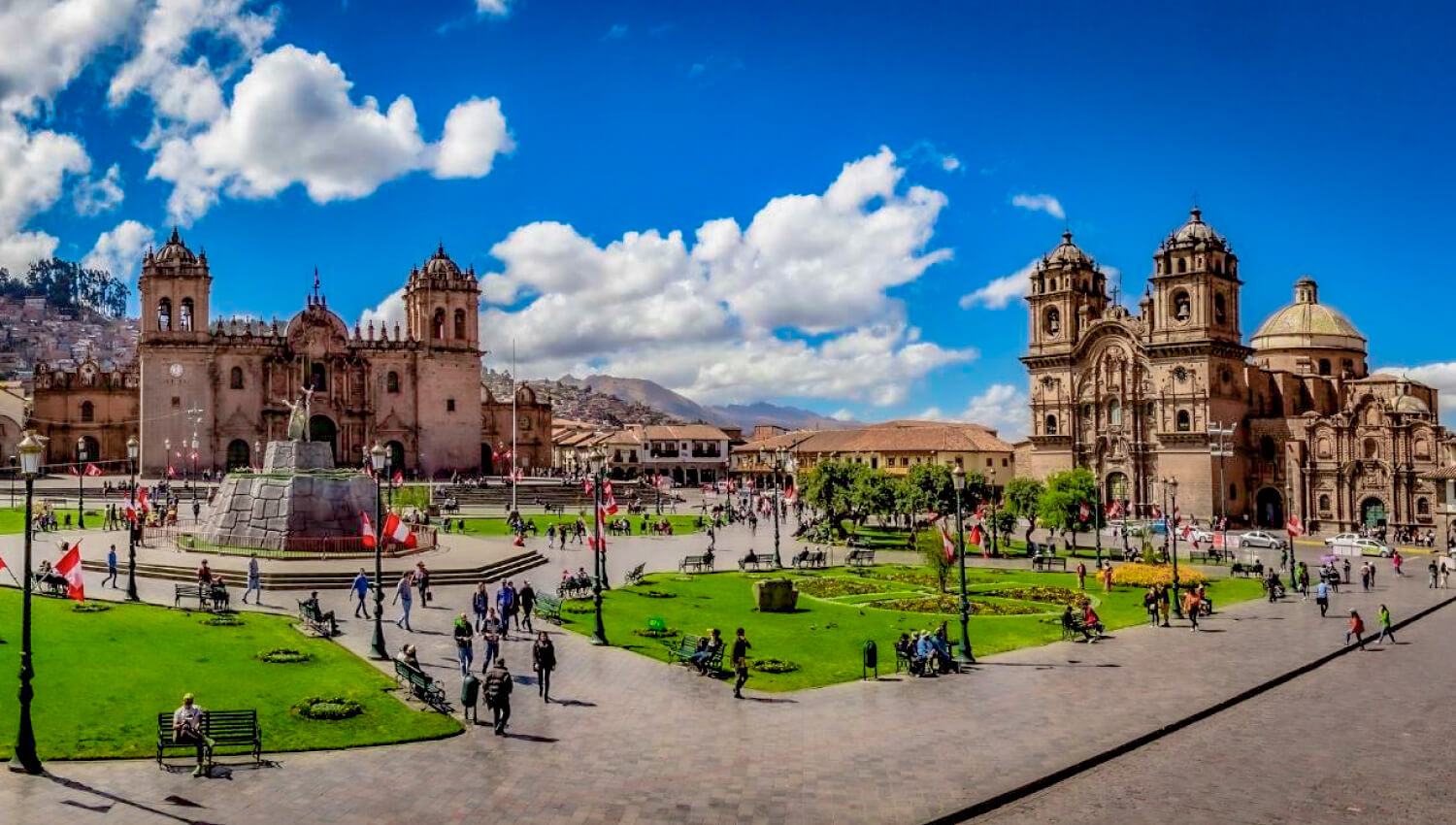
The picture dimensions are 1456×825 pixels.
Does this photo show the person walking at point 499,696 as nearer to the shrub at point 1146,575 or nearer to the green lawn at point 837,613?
the green lawn at point 837,613

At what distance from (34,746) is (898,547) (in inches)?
1524

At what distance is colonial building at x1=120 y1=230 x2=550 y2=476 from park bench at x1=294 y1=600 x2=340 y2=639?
53.7 metres

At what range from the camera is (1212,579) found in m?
38.9

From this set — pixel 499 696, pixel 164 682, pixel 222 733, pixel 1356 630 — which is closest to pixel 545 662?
pixel 499 696

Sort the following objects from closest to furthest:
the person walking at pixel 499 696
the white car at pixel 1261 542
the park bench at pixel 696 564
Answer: the person walking at pixel 499 696, the park bench at pixel 696 564, the white car at pixel 1261 542

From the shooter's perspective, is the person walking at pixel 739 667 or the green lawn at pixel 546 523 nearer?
the person walking at pixel 739 667

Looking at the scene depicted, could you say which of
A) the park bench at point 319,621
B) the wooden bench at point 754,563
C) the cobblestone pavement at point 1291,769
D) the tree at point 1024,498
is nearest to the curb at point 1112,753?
the cobblestone pavement at point 1291,769

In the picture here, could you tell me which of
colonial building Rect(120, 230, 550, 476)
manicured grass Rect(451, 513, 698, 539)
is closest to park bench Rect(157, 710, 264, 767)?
manicured grass Rect(451, 513, 698, 539)

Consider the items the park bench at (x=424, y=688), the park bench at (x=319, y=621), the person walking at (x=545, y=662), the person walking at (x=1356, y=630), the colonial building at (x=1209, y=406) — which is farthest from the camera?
the colonial building at (x=1209, y=406)

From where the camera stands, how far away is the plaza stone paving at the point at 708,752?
13.0 meters

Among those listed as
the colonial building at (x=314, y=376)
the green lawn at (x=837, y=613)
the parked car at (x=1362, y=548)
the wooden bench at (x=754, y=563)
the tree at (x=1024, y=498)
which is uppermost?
the colonial building at (x=314, y=376)

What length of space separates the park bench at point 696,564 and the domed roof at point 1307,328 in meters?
58.4

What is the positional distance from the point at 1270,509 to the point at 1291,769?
5828 centimetres

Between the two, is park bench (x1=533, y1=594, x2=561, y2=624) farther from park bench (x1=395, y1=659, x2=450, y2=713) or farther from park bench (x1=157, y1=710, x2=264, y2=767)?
park bench (x1=157, y1=710, x2=264, y2=767)
